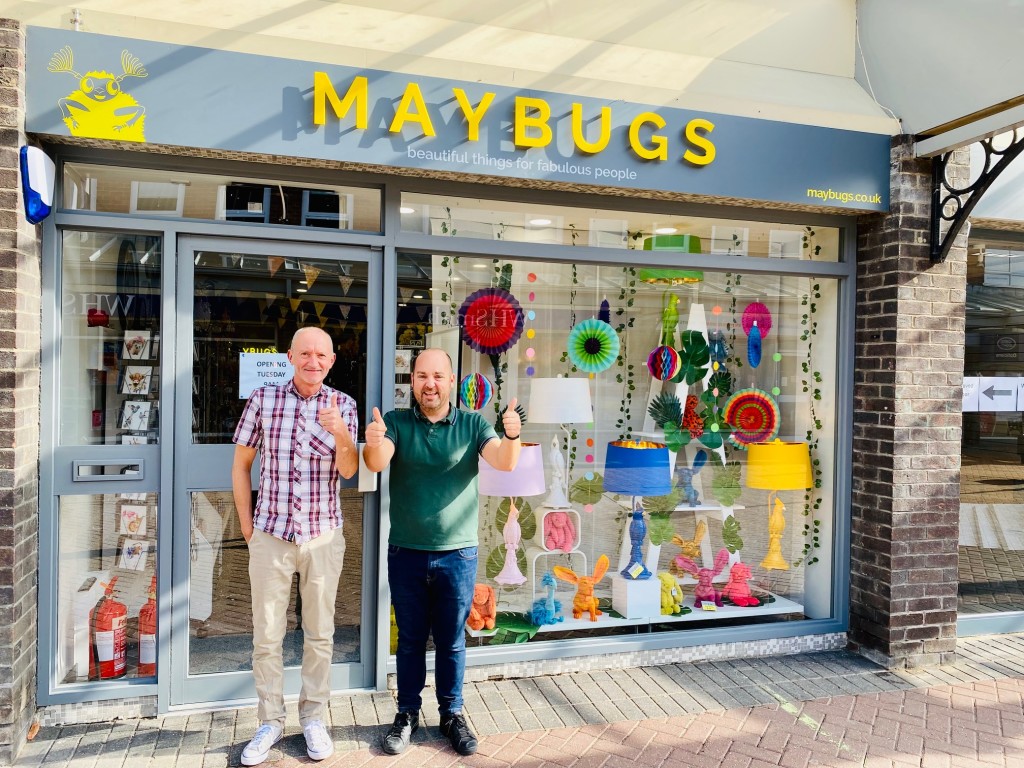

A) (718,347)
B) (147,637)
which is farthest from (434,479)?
(718,347)

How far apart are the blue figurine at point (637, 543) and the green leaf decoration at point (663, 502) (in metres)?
0.06

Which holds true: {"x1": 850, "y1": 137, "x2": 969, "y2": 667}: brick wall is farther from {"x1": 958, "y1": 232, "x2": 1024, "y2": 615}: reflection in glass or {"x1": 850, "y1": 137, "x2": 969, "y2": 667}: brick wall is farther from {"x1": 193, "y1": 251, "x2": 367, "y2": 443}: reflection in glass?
{"x1": 193, "y1": 251, "x2": 367, "y2": 443}: reflection in glass

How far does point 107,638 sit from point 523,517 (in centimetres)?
238

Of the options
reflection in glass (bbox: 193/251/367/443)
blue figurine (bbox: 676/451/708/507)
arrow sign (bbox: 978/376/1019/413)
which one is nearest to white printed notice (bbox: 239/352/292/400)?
reflection in glass (bbox: 193/251/367/443)

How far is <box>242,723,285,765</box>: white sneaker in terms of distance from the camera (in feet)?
11.6

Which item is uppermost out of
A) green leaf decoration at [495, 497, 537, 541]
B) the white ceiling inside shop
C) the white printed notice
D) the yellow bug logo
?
the white ceiling inside shop

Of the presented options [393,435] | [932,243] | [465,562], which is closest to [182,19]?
[393,435]

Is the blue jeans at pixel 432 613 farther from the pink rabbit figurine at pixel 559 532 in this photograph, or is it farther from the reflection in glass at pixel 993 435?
the reflection in glass at pixel 993 435

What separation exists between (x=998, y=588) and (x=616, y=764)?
3657mm

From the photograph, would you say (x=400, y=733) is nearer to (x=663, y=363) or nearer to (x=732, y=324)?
(x=663, y=363)

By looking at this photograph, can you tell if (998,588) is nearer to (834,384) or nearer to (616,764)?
(834,384)

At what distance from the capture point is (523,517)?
16.2 ft

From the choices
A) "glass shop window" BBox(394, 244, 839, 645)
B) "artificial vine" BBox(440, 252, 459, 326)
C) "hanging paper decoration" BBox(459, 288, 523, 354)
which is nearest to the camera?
"artificial vine" BBox(440, 252, 459, 326)

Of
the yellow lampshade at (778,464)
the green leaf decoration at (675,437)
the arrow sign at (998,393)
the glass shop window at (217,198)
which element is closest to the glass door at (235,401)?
the glass shop window at (217,198)
